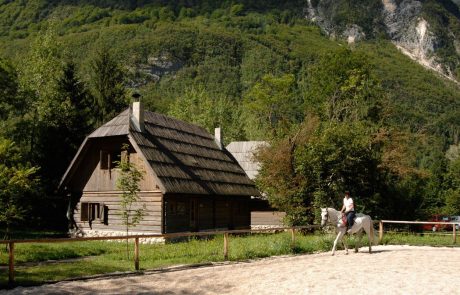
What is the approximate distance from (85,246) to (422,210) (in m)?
23.1

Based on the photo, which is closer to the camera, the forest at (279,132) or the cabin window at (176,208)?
the cabin window at (176,208)

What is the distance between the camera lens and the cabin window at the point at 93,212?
99.1 ft

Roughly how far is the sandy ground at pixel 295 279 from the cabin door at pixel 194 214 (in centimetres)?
1195

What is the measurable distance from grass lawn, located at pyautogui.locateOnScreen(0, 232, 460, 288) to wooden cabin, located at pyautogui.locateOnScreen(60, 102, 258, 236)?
11.1ft

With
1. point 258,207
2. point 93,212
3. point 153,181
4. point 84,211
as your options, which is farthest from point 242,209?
point 84,211

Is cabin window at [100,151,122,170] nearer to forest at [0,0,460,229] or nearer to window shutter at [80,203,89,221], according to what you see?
window shutter at [80,203,89,221]

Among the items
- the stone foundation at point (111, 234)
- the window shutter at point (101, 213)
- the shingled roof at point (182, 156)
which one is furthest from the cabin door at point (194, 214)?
the window shutter at point (101, 213)

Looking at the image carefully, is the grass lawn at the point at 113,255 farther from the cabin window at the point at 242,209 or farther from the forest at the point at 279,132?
the cabin window at the point at 242,209

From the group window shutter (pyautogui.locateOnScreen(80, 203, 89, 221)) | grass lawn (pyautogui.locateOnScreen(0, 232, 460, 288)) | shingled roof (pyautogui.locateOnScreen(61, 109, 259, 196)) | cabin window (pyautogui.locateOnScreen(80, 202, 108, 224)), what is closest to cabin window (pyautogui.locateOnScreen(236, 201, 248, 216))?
shingled roof (pyautogui.locateOnScreen(61, 109, 259, 196))

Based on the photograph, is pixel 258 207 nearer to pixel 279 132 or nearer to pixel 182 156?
pixel 279 132

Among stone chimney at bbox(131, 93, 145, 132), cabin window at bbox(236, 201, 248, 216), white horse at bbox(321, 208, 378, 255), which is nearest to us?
white horse at bbox(321, 208, 378, 255)

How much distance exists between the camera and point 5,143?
83.6 feet

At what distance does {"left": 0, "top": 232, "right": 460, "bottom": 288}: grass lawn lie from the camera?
16203 mm

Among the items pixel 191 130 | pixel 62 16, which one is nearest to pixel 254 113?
pixel 191 130
